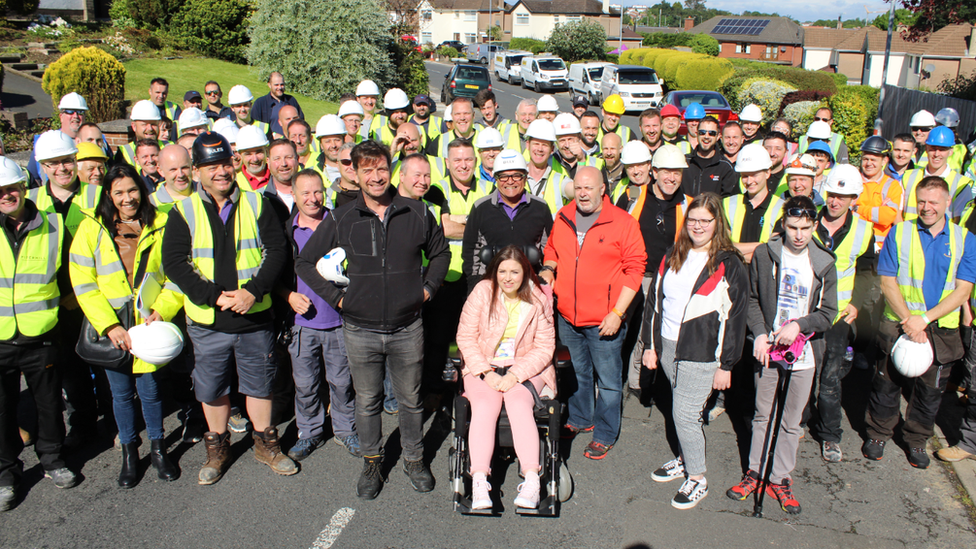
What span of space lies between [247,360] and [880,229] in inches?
214

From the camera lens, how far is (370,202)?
415 cm

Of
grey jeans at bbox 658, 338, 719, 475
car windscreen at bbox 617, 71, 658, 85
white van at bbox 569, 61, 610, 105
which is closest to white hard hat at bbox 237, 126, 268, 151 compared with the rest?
grey jeans at bbox 658, 338, 719, 475

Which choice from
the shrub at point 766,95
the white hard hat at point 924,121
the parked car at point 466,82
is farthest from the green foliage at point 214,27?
the white hard hat at point 924,121

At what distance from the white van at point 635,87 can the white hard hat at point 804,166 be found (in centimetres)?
1964

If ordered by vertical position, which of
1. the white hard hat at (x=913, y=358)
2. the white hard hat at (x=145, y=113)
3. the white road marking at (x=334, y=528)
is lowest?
the white road marking at (x=334, y=528)

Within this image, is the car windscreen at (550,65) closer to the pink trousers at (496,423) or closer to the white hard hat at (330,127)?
the white hard hat at (330,127)

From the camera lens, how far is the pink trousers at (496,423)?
13.2 ft

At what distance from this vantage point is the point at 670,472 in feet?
14.7

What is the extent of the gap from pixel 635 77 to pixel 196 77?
52.2ft

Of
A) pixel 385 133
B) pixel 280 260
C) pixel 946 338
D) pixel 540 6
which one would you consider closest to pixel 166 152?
pixel 280 260

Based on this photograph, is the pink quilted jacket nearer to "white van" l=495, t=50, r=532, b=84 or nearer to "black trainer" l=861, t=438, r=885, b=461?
"black trainer" l=861, t=438, r=885, b=461

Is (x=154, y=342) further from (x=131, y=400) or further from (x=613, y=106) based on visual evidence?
(x=613, y=106)

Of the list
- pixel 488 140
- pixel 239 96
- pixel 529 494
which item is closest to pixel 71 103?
pixel 239 96

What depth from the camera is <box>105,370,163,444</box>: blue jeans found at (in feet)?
14.3
